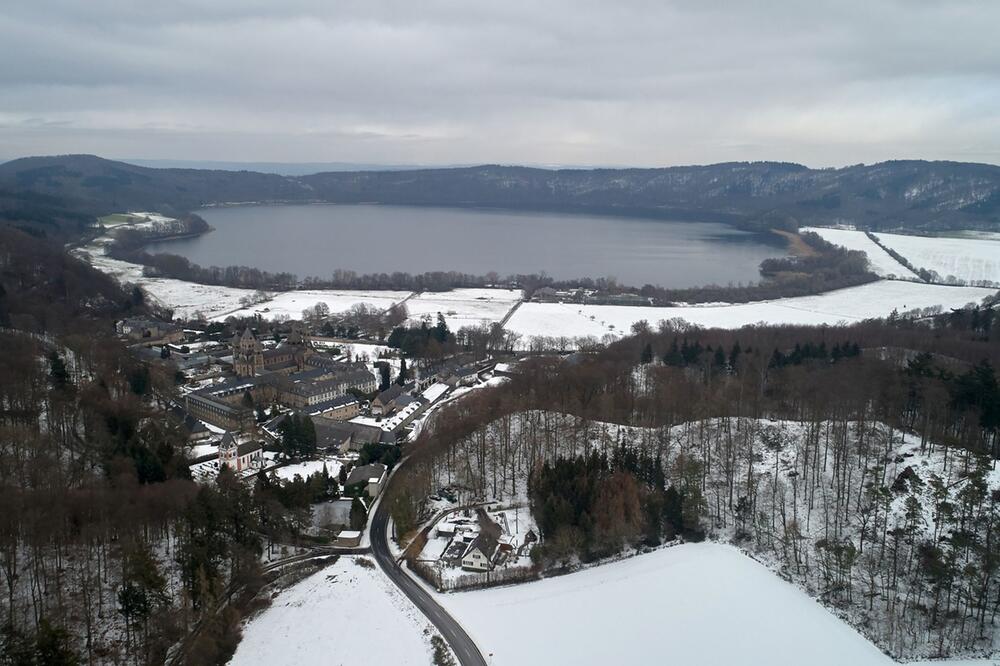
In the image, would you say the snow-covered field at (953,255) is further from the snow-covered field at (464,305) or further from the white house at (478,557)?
the white house at (478,557)

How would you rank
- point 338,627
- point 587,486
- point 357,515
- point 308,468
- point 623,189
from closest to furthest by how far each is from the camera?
1. point 338,627
2. point 587,486
3. point 357,515
4. point 308,468
5. point 623,189

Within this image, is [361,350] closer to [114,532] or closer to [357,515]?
[357,515]

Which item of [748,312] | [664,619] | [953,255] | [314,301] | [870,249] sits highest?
[870,249]

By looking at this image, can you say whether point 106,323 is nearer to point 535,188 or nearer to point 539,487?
point 539,487

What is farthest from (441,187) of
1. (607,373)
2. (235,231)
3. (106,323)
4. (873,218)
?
(607,373)

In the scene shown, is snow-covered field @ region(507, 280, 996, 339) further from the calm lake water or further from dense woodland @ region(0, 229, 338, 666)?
dense woodland @ region(0, 229, 338, 666)

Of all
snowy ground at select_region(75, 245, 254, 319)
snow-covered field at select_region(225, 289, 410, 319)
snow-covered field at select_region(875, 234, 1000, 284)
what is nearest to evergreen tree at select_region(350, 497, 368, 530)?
snow-covered field at select_region(225, 289, 410, 319)

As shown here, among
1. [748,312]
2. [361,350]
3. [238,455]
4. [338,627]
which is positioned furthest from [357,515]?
[748,312]
